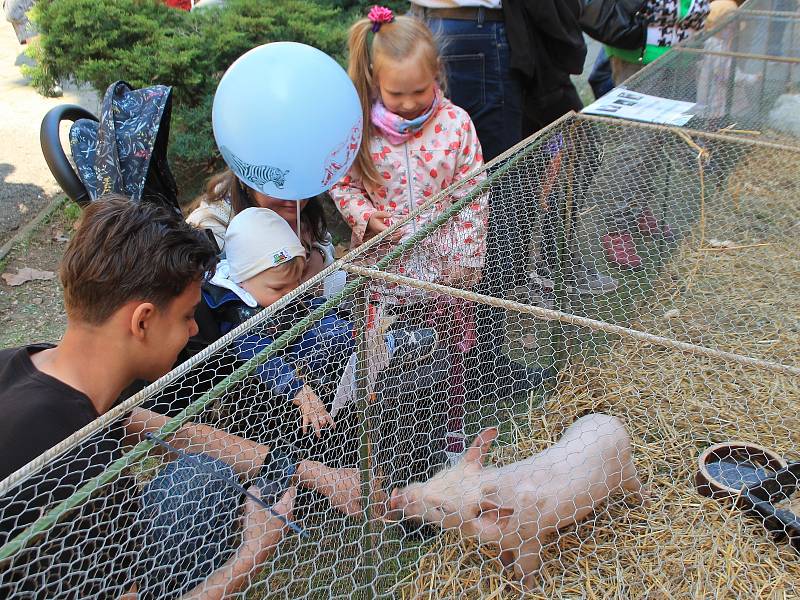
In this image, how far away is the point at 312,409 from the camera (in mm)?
1699

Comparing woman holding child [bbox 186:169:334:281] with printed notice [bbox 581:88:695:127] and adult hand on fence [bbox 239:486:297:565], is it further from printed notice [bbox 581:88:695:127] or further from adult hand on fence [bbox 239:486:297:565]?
printed notice [bbox 581:88:695:127]

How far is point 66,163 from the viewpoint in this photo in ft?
7.16

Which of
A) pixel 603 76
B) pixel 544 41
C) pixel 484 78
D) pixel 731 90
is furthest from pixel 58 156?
pixel 603 76

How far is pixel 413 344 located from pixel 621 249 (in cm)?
147

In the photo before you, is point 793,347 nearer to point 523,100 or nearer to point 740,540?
point 740,540

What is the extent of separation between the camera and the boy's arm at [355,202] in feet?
8.49

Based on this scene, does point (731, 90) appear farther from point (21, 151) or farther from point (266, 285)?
point (21, 151)

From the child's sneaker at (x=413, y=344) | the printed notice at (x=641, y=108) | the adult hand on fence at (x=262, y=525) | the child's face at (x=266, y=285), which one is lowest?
the adult hand on fence at (x=262, y=525)

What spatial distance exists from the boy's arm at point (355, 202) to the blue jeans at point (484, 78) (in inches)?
27.3

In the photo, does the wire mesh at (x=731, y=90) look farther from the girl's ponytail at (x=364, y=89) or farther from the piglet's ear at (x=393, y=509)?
the piglet's ear at (x=393, y=509)

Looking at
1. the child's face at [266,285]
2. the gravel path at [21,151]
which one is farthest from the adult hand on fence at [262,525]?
the gravel path at [21,151]

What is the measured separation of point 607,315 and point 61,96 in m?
4.93

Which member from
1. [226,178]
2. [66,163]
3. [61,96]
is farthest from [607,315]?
[61,96]

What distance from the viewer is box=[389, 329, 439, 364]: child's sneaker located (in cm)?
194
